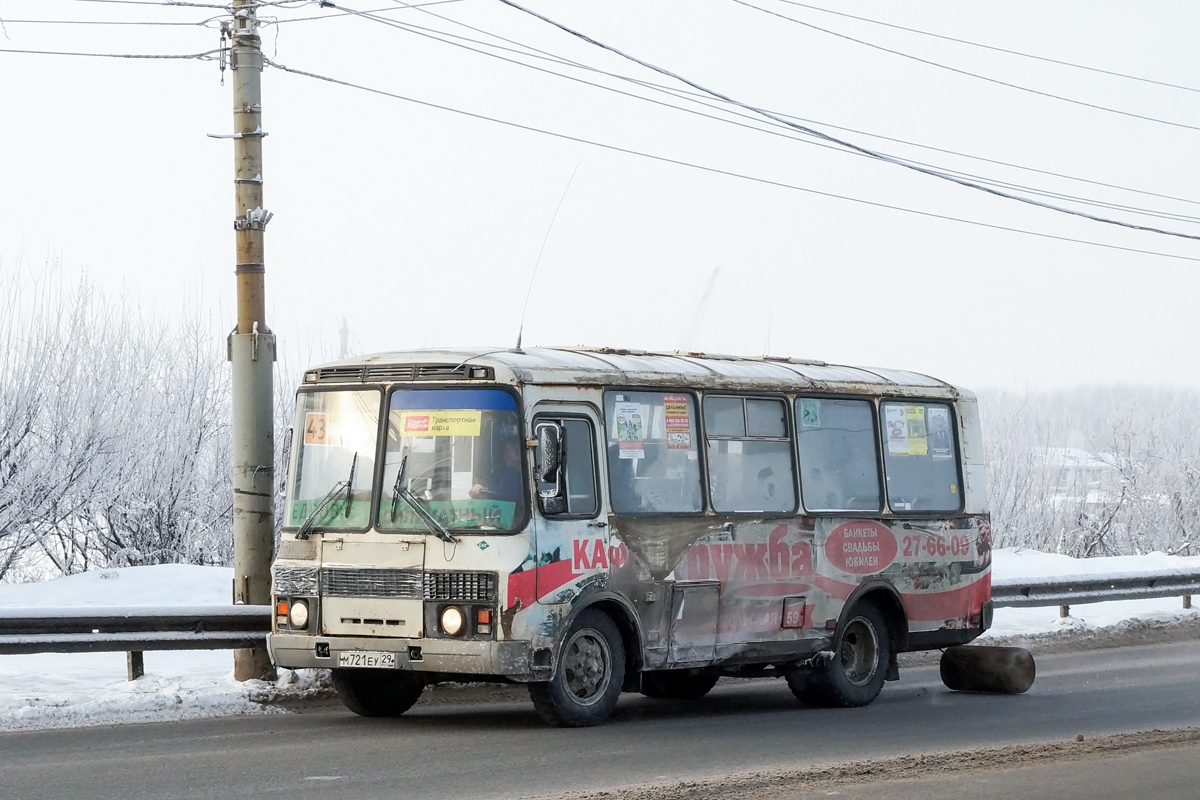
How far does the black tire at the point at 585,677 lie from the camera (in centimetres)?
1095

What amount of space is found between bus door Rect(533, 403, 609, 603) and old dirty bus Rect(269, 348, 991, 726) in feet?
0.06

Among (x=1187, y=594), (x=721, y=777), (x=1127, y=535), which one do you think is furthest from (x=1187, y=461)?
(x=721, y=777)

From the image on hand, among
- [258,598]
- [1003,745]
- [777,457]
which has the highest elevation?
[777,457]

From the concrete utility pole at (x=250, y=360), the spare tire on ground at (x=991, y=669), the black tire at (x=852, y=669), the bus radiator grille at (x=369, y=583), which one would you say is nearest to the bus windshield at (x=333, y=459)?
the bus radiator grille at (x=369, y=583)

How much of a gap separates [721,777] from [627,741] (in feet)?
5.57

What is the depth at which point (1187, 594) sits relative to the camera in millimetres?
21344

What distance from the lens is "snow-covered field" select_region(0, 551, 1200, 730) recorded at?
1140 cm

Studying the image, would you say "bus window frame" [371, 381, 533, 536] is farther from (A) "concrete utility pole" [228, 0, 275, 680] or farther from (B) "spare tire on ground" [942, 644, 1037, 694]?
(B) "spare tire on ground" [942, 644, 1037, 694]

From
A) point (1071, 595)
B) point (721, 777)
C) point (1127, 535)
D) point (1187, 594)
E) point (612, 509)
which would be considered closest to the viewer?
point (721, 777)

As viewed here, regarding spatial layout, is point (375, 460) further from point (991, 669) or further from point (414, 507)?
point (991, 669)

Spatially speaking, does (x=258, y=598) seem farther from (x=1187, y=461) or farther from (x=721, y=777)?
(x=1187, y=461)

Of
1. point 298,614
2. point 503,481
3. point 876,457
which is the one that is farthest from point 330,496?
point 876,457

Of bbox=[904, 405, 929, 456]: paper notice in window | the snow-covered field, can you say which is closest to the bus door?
the snow-covered field

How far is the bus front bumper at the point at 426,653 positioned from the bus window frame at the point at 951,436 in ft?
15.7
